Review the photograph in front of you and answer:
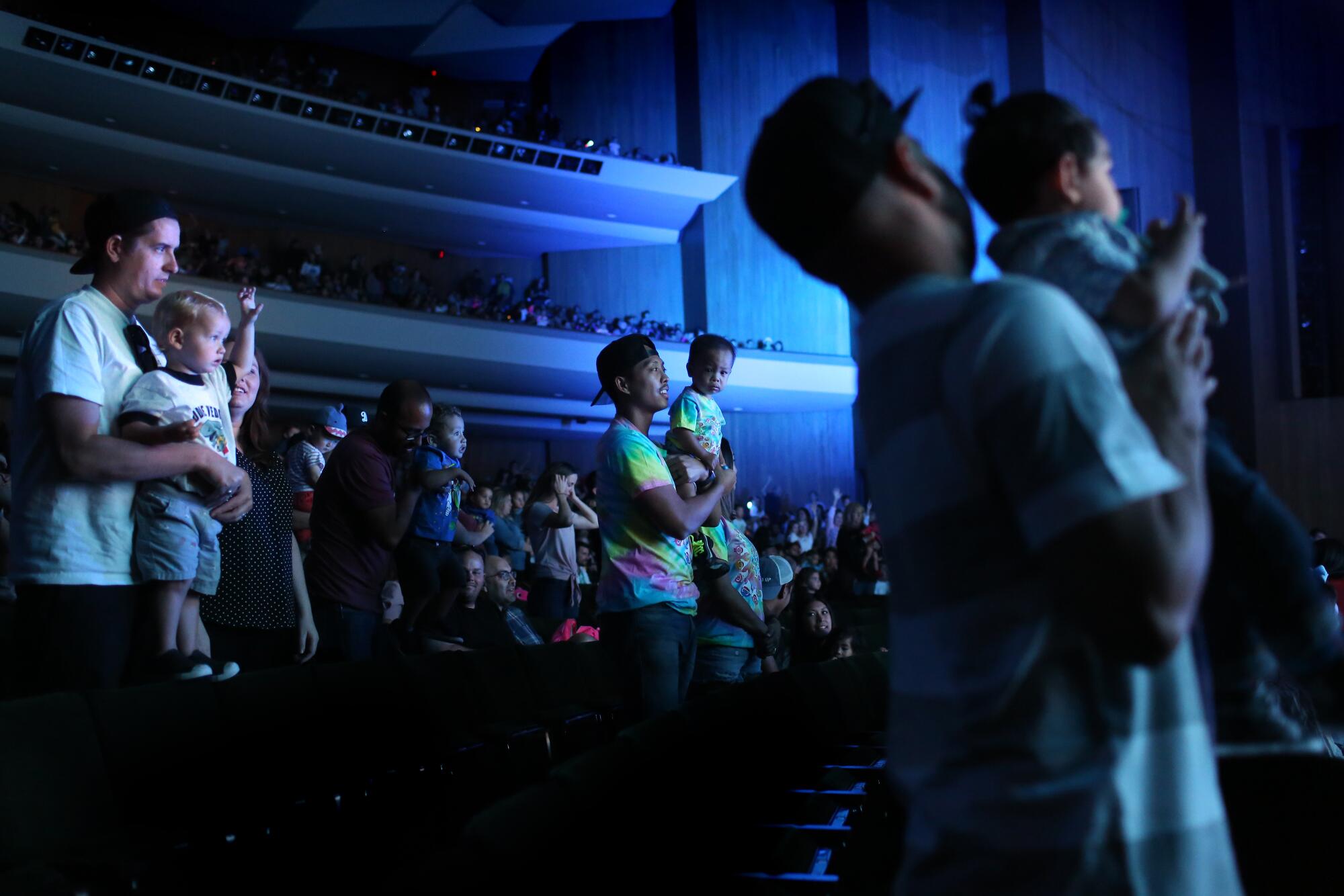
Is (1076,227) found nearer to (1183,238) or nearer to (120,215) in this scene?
(1183,238)

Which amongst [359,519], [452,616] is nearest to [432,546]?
[452,616]

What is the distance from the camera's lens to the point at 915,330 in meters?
0.85

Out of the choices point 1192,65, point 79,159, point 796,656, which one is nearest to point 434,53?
point 79,159

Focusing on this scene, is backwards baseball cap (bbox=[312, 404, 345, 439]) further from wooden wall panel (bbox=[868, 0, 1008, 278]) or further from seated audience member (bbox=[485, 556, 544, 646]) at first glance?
wooden wall panel (bbox=[868, 0, 1008, 278])

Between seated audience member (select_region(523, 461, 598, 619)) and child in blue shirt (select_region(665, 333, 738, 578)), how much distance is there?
10.9 feet

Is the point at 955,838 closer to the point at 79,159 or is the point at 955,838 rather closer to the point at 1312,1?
the point at 79,159

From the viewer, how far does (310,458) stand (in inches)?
193

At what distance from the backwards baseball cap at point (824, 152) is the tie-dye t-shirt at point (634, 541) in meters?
1.79

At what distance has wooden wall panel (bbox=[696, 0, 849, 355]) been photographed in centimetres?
2077

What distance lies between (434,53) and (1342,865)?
19768 mm

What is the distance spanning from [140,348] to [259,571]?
2.85 feet

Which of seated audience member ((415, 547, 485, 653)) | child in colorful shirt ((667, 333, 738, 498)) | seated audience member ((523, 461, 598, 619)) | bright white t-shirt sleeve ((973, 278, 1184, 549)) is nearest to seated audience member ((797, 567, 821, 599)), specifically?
seated audience member ((523, 461, 598, 619))

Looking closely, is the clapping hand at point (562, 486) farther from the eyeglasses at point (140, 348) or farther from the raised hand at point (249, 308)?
the eyeglasses at point (140, 348)

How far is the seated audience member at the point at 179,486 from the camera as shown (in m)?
2.37
